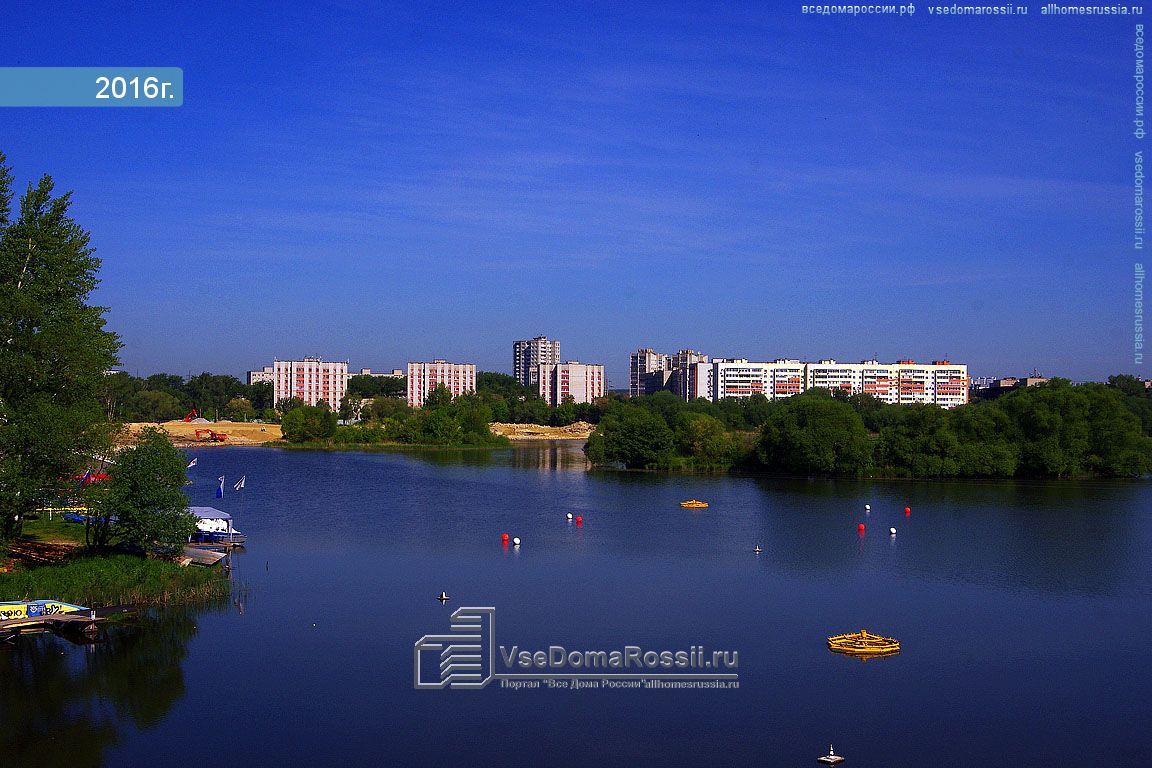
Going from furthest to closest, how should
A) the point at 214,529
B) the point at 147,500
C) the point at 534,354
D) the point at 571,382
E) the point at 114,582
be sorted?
the point at 534,354, the point at 571,382, the point at 214,529, the point at 147,500, the point at 114,582

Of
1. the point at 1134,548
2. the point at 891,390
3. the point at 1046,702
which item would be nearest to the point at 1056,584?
the point at 1134,548

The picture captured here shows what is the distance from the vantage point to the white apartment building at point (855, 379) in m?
91.9

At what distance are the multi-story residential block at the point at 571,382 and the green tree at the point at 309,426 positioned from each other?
48.6m

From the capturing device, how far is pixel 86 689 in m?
12.4

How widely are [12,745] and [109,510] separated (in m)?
6.72

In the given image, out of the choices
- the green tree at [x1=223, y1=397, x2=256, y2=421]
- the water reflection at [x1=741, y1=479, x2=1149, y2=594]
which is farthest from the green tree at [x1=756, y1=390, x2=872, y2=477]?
the green tree at [x1=223, y1=397, x2=256, y2=421]

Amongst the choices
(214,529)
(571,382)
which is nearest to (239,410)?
(571,382)

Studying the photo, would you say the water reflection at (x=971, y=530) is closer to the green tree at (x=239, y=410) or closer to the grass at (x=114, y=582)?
the grass at (x=114, y=582)

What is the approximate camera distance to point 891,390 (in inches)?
3610

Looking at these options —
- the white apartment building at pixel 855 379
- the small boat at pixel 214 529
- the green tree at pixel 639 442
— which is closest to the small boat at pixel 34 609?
the small boat at pixel 214 529

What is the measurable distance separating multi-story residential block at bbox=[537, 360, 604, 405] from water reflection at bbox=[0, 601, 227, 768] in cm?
9251

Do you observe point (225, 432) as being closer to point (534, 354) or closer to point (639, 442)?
point (639, 442)

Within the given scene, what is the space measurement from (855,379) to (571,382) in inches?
1192

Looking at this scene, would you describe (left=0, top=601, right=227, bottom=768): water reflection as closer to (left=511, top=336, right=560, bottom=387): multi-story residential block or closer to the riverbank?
the riverbank
